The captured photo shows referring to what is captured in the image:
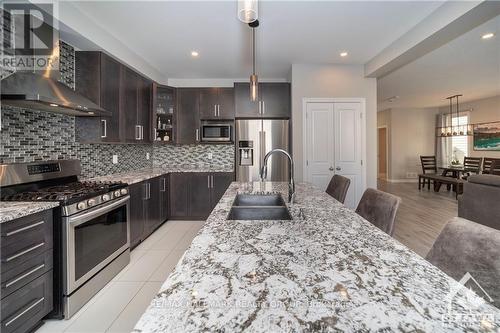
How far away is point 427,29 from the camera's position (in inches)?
104

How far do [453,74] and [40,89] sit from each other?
6.60 m

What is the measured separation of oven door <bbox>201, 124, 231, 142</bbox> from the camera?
430cm

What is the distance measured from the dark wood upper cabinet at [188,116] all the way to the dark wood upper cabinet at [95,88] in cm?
148

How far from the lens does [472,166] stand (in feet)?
22.0

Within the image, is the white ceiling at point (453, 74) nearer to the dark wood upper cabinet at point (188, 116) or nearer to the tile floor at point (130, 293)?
the dark wood upper cabinet at point (188, 116)

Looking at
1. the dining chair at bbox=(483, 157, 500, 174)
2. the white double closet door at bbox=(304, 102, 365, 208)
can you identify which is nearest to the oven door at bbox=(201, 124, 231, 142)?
the white double closet door at bbox=(304, 102, 365, 208)

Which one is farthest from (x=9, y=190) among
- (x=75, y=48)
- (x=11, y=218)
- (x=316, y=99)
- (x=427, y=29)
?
(x=427, y=29)

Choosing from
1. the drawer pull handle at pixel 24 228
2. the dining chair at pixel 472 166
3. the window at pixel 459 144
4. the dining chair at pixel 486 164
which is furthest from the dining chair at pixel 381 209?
the window at pixel 459 144

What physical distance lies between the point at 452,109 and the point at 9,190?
36.2 ft

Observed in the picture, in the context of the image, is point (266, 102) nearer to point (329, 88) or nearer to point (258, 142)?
point (258, 142)

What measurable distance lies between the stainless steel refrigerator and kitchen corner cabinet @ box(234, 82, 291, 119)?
0.19m

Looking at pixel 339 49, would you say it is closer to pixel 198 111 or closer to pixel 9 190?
pixel 198 111

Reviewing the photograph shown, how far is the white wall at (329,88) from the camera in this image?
4.02 meters

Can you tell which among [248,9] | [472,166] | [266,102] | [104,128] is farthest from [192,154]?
[472,166]
